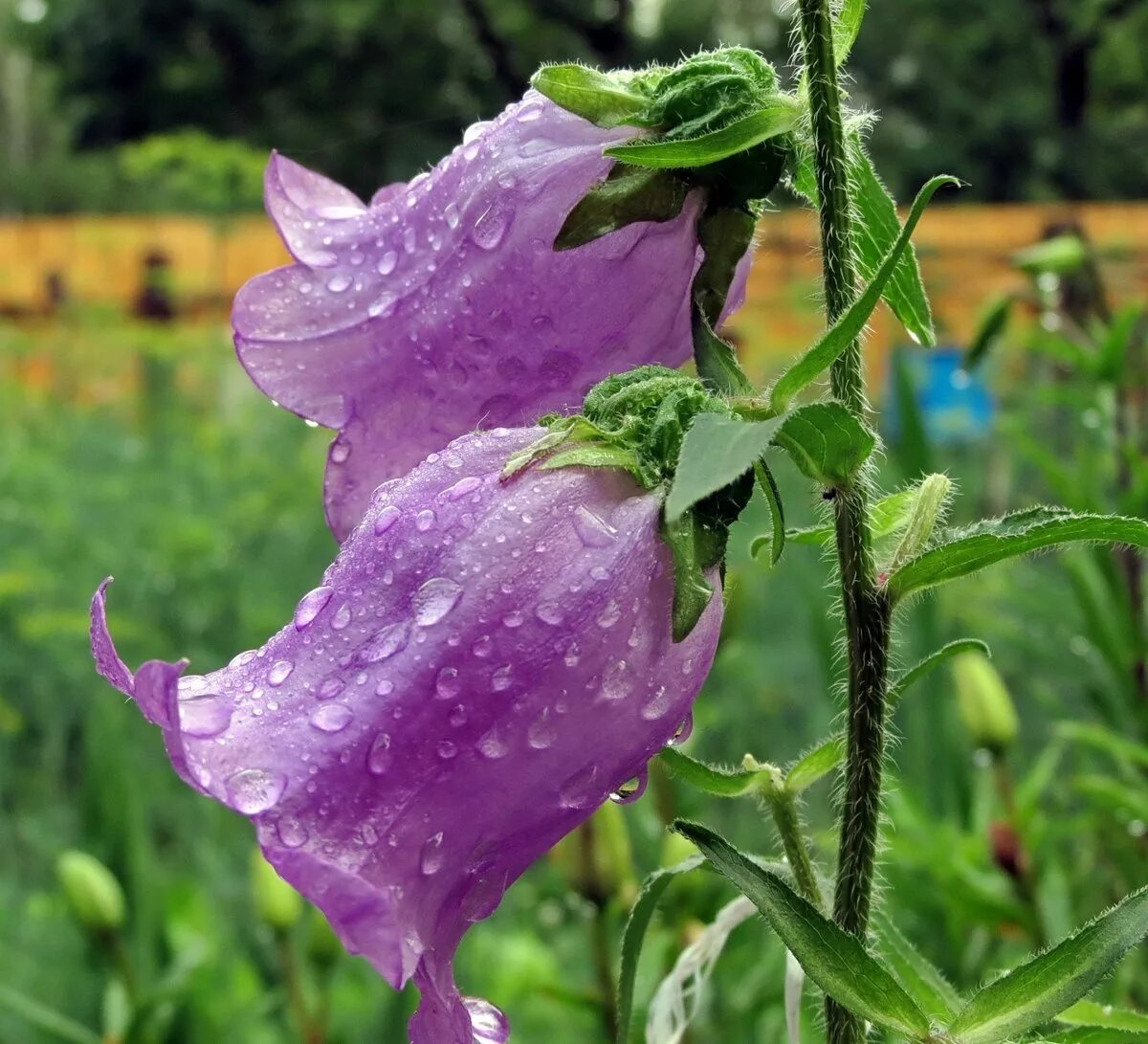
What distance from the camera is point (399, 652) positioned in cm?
42

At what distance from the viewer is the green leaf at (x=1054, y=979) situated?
46 centimetres

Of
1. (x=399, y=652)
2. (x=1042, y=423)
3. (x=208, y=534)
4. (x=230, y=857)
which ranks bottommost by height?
(x=1042, y=423)

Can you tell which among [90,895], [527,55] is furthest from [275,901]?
[527,55]

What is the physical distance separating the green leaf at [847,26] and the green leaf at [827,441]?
148mm

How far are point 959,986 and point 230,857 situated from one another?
2.88 feet

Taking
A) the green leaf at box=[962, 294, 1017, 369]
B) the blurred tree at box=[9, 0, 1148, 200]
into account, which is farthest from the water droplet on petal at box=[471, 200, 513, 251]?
the blurred tree at box=[9, 0, 1148, 200]

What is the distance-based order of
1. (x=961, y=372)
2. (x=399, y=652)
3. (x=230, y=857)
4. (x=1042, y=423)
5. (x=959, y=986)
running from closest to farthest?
(x=399, y=652) → (x=961, y=372) → (x=959, y=986) → (x=230, y=857) → (x=1042, y=423)

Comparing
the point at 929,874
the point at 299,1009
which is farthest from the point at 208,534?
the point at 929,874

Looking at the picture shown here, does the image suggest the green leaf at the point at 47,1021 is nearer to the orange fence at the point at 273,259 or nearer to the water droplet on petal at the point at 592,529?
the water droplet on petal at the point at 592,529

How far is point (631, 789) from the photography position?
506 millimetres

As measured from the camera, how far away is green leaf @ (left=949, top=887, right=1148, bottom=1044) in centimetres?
46

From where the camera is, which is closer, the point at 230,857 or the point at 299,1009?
the point at 299,1009

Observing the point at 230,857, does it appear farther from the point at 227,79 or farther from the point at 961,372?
the point at 227,79

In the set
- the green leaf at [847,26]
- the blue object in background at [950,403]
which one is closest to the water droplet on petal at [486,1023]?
the green leaf at [847,26]
